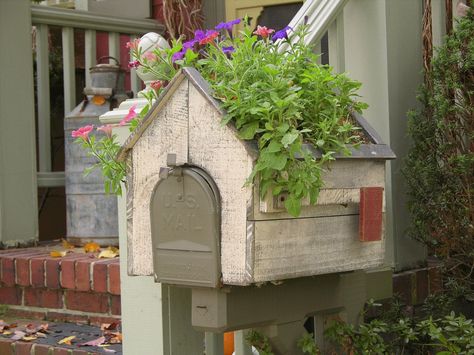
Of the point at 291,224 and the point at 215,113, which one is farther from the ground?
the point at 215,113

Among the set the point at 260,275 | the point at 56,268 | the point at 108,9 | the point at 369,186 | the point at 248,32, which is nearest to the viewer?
the point at 260,275

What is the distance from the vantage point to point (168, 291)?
2773mm

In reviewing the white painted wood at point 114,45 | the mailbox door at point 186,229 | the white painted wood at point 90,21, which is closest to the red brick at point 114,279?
the mailbox door at point 186,229

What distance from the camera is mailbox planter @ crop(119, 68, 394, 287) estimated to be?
223 centimetres

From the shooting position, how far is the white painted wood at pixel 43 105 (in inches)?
205

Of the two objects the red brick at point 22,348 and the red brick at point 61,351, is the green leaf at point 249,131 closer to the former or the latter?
the red brick at point 61,351

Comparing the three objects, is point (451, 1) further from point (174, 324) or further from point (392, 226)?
point (174, 324)

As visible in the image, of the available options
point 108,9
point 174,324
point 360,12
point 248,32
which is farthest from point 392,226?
point 108,9

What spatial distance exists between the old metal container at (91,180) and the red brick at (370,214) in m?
2.34

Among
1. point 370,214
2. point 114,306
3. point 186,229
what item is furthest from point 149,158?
point 114,306

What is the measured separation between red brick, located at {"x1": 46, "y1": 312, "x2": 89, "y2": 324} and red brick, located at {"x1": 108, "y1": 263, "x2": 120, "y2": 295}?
0.95 feet

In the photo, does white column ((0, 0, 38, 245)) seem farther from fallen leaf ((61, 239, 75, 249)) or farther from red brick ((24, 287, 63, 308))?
red brick ((24, 287, 63, 308))

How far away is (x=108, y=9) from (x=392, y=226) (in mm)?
3380

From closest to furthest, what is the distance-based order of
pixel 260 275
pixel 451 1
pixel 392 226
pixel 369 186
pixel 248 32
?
pixel 260 275, pixel 248 32, pixel 369 186, pixel 392 226, pixel 451 1
